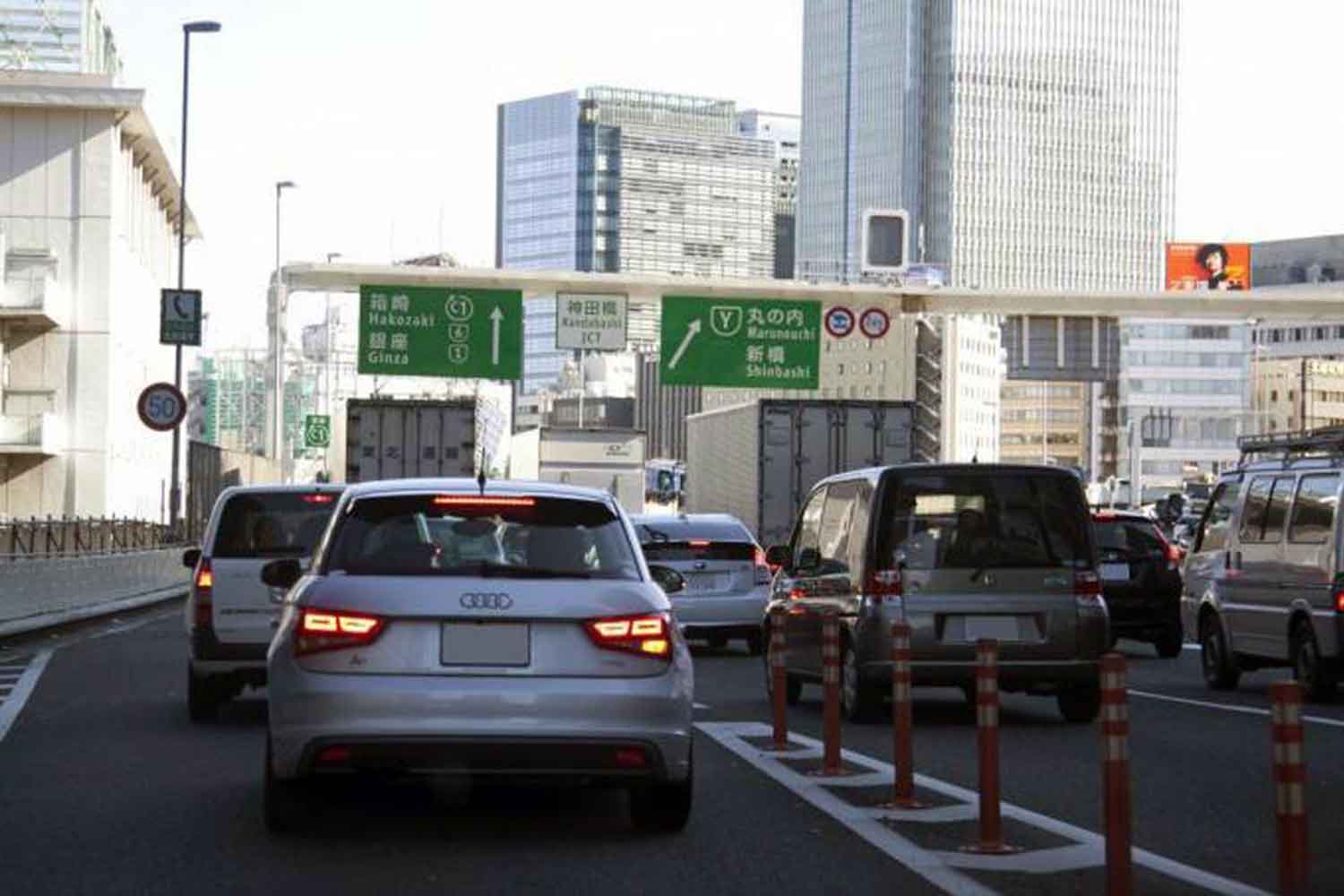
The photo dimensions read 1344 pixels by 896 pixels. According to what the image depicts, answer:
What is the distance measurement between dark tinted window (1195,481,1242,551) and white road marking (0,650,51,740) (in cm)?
1054

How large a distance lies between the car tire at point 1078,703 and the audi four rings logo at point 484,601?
854cm

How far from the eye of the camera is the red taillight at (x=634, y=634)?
390 inches

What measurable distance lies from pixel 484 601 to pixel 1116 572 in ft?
61.3

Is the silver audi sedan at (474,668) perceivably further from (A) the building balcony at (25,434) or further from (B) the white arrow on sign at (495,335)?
(A) the building balcony at (25,434)

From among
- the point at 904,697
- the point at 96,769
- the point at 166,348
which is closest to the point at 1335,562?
the point at 904,697

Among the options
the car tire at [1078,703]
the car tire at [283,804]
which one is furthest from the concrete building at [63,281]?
the car tire at [283,804]

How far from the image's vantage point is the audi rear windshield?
10.1 metres

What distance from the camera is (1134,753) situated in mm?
15031

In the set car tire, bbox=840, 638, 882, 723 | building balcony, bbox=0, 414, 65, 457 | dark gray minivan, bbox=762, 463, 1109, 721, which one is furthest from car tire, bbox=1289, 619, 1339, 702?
building balcony, bbox=0, 414, 65, 457

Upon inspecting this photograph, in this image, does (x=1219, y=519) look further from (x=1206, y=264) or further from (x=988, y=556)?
(x=1206, y=264)

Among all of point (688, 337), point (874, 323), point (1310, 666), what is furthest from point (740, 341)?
point (1310, 666)

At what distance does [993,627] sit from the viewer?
1695cm

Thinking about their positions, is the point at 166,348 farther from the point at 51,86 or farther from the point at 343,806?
the point at 343,806

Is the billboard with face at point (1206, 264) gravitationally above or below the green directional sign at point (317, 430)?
above
